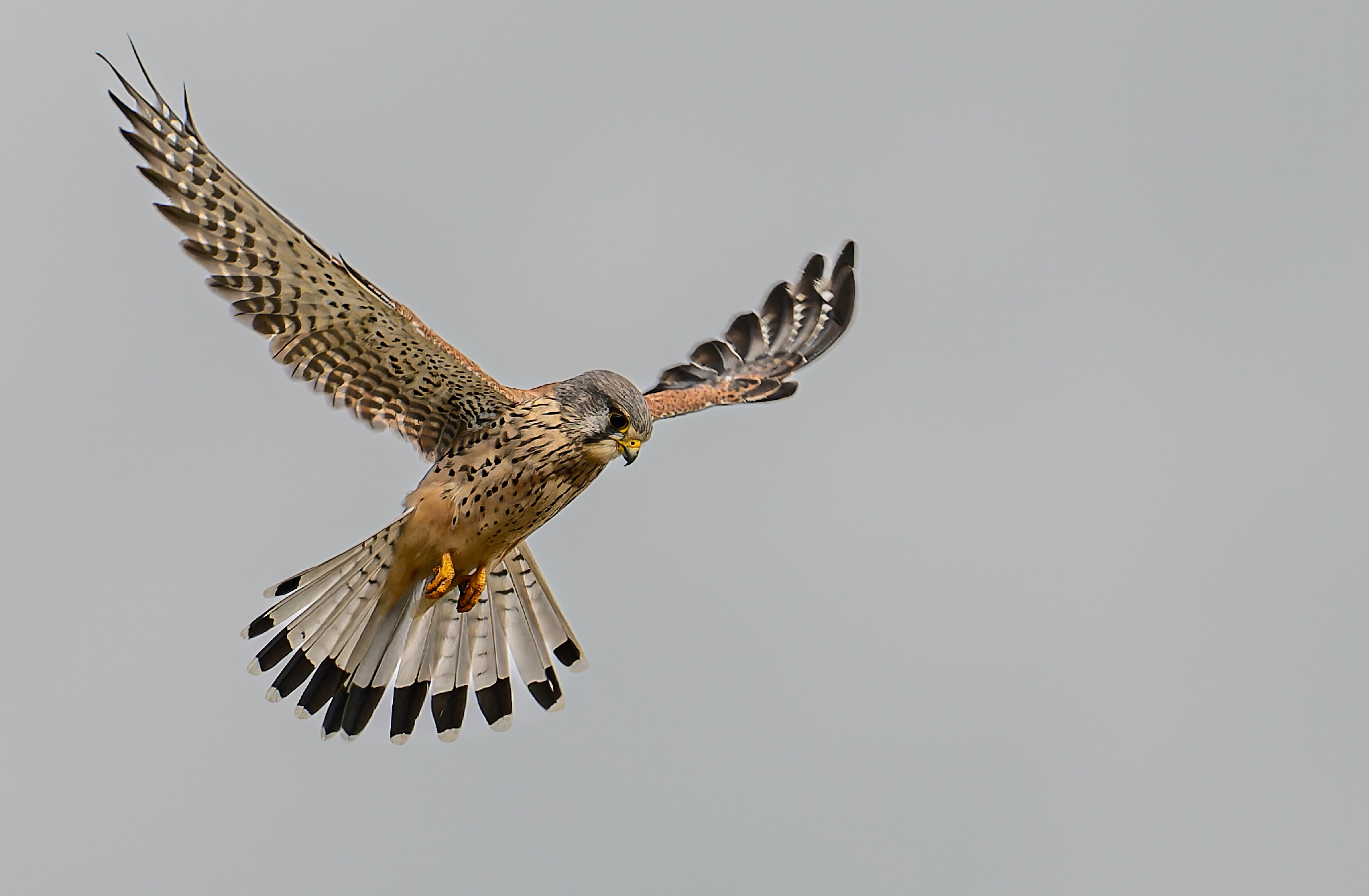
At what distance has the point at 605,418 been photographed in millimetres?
10031

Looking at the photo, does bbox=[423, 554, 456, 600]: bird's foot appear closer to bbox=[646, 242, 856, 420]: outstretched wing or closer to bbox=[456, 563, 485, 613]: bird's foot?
bbox=[456, 563, 485, 613]: bird's foot

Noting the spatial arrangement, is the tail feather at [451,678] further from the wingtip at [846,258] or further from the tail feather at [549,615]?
the wingtip at [846,258]

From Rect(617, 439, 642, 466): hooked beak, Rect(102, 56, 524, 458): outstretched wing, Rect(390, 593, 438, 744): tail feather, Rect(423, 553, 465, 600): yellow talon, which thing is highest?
Rect(617, 439, 642, 466): hooked beak

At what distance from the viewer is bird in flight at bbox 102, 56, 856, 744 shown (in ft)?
30.8

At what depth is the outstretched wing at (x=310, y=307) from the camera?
9.15 m

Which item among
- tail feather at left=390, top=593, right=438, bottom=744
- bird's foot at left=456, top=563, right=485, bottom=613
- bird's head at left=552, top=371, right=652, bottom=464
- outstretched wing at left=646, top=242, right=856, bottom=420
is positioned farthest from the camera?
outstretched wing at left=646, top=242, right=856, bottom=420

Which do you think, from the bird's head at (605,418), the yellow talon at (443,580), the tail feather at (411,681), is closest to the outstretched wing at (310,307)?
the bird's head at (605,418)

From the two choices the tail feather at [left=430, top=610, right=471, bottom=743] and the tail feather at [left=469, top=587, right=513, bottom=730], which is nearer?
the tail feather at [left=430, top=610, right=471, bottom=743]

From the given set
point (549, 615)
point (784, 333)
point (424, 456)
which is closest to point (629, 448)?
point (424, 456)

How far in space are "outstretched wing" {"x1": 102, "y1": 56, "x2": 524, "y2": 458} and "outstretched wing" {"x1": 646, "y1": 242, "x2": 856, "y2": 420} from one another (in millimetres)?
3038

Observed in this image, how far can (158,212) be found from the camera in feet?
30.4

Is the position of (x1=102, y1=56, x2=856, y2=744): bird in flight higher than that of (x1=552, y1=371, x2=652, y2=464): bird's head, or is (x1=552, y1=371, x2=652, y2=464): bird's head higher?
(x1=552, y1=371, x2=652, y2=464): bird's head

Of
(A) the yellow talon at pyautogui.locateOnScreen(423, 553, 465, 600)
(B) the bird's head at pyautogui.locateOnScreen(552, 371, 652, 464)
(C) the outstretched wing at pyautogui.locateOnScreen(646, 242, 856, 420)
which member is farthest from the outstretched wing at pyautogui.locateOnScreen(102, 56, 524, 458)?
(C) the outstretched wing at pyautogui.locateOnScreen(646, 242, 856, 420)

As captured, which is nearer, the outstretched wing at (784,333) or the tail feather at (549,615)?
the tail feather at (549,615)
